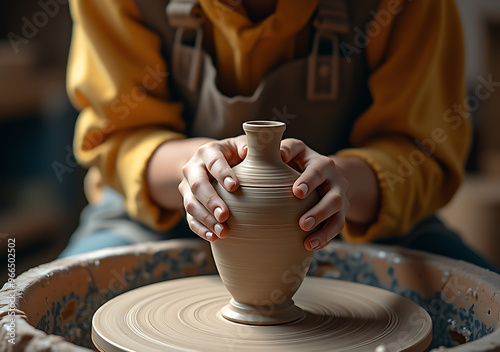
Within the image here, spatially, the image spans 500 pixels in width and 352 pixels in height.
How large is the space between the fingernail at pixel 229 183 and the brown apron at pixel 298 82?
40cm

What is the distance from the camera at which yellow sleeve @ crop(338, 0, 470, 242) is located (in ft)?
3.95

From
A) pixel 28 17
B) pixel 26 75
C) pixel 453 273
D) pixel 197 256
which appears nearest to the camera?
pixel 453 273

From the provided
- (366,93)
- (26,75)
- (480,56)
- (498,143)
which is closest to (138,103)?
(366,93)

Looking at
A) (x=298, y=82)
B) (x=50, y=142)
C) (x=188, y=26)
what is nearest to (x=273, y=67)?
(x=298, y=82)

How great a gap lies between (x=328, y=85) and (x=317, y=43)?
0.10 m

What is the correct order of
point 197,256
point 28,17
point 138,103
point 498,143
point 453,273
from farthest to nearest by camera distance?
point 498,143
point 28,17
point 138,103
point 197,256
point 453,273

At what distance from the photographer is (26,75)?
101 inches

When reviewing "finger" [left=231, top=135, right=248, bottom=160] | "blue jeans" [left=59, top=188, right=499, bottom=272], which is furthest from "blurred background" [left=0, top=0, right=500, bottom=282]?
"finger" [left=231, top=135, right=248, bottom=160]

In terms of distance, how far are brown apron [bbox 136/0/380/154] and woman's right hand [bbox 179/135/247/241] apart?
1.09 ft

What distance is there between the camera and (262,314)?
0.88 meters

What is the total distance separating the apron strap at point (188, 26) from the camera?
1.21 meters

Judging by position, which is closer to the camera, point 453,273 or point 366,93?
point 453,273

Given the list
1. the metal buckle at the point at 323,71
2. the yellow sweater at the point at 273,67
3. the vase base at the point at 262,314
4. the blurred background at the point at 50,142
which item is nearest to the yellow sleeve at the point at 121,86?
the yellow sweater at the point at 273,67

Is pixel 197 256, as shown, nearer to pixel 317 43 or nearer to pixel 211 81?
pixel 211 81
